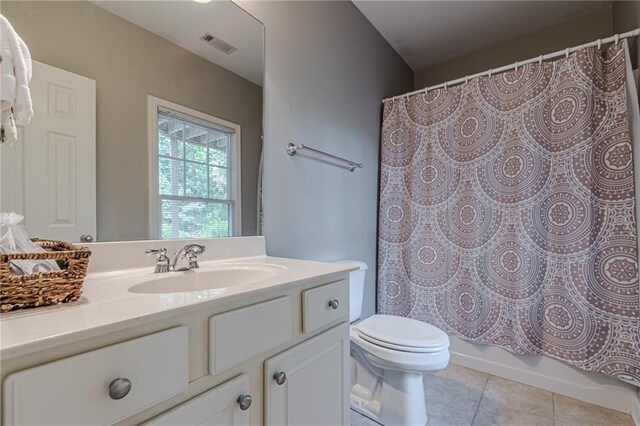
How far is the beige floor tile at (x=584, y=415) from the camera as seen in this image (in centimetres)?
145

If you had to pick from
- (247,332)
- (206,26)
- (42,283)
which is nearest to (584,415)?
(247,332)

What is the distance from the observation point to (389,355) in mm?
1286

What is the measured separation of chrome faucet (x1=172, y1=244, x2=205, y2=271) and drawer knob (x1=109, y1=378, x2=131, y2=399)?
1.77 ft

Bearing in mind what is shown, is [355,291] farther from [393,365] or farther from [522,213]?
[522,213]

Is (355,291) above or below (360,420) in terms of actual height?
above

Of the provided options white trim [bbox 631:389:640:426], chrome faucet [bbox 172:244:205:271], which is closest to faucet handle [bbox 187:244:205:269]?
chrome faucet [bbox 172:244:205:271]

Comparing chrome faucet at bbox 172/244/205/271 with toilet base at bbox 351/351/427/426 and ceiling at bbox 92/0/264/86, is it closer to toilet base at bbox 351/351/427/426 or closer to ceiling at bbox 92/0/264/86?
ceiling at bbox 92/0/264/86

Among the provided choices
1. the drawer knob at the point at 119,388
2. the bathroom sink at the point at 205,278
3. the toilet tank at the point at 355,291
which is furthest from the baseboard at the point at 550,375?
the drawer knob at the point at 119,388

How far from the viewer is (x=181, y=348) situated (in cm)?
57

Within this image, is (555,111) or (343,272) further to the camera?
(555,111)

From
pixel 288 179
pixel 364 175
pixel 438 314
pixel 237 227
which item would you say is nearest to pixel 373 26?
pixel 364 175

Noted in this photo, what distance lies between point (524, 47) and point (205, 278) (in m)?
2.76

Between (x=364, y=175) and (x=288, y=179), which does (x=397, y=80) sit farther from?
(x=288, y=179)

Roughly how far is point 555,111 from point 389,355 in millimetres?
1580
